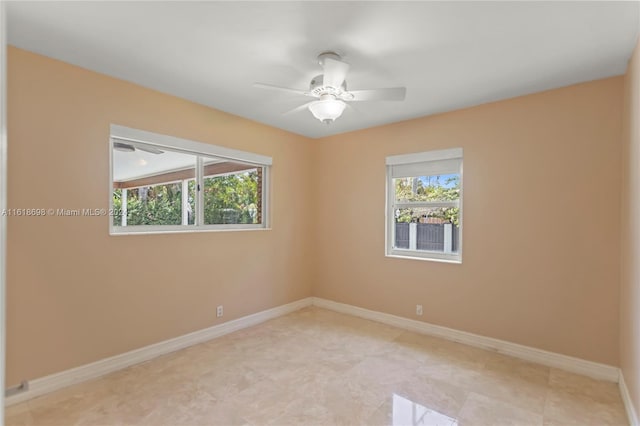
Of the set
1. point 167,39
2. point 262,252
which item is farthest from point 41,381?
point 167,39

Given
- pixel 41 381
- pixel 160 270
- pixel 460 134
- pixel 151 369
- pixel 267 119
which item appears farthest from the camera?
pixel 267 119

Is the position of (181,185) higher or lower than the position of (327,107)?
lower

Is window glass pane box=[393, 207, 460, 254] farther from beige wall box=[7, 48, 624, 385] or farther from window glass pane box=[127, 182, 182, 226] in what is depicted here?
window glass pane box=[127, 182, 182, 226]

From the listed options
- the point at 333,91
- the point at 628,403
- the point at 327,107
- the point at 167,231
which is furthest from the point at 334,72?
the point at 628,403

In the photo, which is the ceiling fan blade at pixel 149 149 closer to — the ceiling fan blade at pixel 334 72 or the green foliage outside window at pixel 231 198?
the green foliage outside window at pixel 231 198

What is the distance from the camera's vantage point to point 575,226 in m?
2.73

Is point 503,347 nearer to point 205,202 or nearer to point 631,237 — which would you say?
point 631,237

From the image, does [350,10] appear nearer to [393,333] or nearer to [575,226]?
[575,226]

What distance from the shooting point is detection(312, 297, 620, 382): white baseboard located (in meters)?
2.62

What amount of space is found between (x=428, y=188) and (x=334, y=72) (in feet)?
6.68

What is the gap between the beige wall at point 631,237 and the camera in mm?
2006

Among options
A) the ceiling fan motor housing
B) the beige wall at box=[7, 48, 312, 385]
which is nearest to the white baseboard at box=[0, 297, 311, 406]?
the beige wall at box=[7, 48, 312, 385]

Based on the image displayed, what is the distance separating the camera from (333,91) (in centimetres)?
231

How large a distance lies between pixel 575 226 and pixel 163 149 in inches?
150
